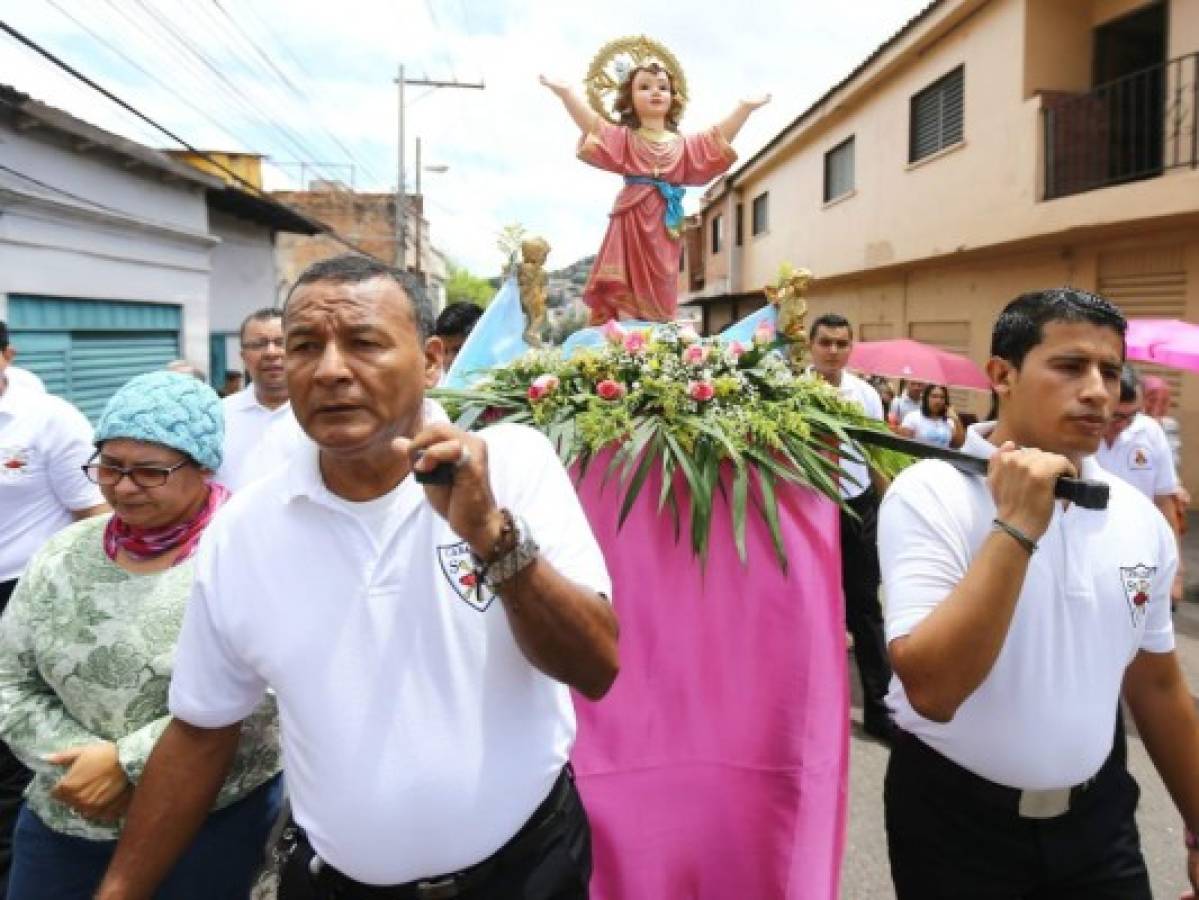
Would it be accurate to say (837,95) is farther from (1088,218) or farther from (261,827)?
(261,827)

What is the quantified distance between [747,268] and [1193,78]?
1556cm

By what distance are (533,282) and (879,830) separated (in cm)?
246

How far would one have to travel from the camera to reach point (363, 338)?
1444mm

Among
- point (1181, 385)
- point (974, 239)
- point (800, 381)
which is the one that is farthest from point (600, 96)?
point (974, 239)

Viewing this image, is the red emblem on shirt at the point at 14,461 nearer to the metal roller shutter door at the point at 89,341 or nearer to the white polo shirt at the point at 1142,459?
the white polo shirt at the point at 1142,459

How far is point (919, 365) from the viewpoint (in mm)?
8984

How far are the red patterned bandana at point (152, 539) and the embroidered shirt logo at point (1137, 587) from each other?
1878 millimetres

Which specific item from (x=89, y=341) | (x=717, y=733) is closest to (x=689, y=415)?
(x=717, y=733)

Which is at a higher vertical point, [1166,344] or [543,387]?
[1166,344]

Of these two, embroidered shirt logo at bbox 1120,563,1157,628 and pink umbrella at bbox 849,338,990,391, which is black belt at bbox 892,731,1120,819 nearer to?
embroidered shirt logo at bbox 1120,563,1157,628

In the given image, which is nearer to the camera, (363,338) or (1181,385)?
(363,338)

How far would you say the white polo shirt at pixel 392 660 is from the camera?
54.6 inches

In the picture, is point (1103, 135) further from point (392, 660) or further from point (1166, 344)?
point (392, 660)

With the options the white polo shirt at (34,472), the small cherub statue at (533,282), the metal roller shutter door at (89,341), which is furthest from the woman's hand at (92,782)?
the metal roller shutter door at (89,341)
